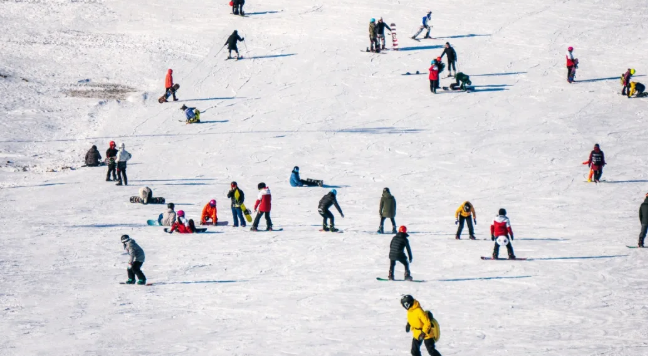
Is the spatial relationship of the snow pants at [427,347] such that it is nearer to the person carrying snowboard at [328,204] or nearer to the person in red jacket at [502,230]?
the person in red jacket at [502,230]

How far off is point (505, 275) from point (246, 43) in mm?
25485

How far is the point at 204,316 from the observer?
16750mm

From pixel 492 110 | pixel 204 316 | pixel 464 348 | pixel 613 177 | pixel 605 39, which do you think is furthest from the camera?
pixel 605 39

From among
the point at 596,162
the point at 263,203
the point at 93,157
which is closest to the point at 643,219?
the point at 596,162

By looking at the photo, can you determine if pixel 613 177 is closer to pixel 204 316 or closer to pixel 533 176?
pixel 533 176

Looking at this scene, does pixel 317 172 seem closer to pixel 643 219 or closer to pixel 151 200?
pixel 151 200

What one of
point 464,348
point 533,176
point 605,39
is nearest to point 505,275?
point 464,348

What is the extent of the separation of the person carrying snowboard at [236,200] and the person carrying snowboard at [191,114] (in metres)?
11.3

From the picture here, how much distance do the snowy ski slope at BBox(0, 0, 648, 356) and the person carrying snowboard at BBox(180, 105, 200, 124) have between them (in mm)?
724

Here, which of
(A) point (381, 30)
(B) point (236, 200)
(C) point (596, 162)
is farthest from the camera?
(A) point (381, 30)

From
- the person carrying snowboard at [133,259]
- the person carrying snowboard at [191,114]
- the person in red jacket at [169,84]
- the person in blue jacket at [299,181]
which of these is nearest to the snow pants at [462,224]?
the person in blue jacket at [299,181]

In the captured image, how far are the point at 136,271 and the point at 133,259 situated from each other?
13.8 inches

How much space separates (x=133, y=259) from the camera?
1800cm

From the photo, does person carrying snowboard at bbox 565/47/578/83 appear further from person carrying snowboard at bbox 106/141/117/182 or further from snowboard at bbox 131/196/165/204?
person carrying snowboard at bbox 106/141/117/182
